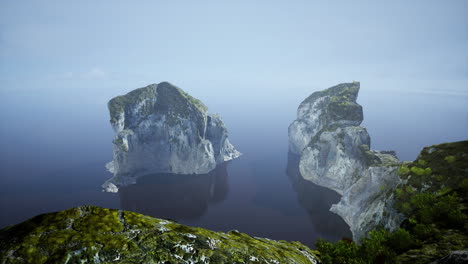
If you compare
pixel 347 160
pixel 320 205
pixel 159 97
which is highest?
pixel 159 97

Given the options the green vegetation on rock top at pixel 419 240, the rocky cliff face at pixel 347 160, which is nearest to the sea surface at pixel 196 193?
the rocky cliff face at pixel 347 160

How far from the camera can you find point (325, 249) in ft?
48.9

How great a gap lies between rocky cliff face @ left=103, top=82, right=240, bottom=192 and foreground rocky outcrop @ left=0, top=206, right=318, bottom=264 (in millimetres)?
92802

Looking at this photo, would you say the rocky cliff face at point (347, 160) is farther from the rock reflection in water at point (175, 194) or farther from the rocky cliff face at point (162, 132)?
the rocky cliff face at point (162, 132)

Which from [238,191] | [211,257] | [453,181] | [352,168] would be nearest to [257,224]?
[238,191]

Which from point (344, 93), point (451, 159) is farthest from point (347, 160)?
point (451, 159)

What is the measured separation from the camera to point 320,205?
243 ft

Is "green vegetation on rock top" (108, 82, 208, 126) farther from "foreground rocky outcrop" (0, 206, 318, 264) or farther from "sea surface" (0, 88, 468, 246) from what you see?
"foreground rocky outcrop" (0, 206, 318, 264)

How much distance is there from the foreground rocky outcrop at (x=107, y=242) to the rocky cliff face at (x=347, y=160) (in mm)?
39686

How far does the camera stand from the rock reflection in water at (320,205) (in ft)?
195

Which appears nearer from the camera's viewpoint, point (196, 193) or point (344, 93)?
point (196, 193)

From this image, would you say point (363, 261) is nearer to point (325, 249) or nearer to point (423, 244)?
point (325, 249)

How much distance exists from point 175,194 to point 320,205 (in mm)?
55616

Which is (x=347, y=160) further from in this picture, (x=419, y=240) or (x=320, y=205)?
(x=419, y=240)
